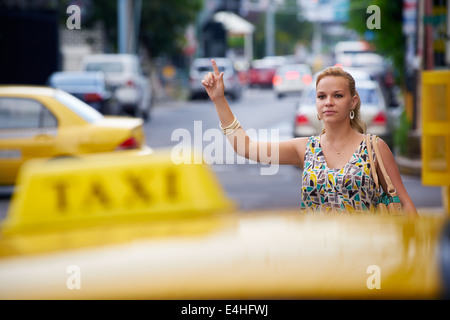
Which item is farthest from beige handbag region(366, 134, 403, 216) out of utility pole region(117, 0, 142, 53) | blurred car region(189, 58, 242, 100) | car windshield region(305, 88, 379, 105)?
blurred car region(189, 58, 242, 100)

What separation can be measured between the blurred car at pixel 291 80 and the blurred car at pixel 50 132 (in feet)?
95.6

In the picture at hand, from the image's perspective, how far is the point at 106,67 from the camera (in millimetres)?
27719

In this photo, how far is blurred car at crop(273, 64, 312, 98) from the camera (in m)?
40.3

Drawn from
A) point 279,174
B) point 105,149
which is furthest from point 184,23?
point 105,149

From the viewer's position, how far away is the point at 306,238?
1817 mm

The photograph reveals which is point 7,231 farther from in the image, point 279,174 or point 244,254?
point 279,174

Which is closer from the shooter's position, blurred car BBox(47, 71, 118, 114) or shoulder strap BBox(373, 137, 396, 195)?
shoulder strap BBox(373, 137, 396, 195)

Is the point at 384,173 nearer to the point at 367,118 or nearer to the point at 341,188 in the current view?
the point at 341,188

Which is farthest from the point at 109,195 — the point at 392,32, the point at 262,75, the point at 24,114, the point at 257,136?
the point at 262,75

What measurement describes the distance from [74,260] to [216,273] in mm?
267

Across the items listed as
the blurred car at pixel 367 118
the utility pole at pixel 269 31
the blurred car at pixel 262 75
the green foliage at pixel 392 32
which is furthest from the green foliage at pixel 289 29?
the blurred car at pixel 367 118

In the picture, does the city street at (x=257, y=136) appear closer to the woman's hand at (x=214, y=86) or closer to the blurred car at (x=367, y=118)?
the blurred car at (x=367, y=118)

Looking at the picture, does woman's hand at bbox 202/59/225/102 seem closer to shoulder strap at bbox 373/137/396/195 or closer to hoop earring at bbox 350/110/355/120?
hoop earring at bbox 350/110/355/120
